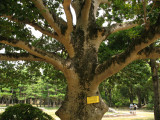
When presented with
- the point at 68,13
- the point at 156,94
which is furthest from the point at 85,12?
the point at 156,94

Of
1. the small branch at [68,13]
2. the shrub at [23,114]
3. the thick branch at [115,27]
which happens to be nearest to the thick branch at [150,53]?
the thick branch at [115,27]

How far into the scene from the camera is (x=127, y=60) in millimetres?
3967

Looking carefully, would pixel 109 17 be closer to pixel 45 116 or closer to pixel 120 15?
pixel 120 15

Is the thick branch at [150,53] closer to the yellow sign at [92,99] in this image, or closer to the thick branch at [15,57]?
the yellow sign at [92,99]

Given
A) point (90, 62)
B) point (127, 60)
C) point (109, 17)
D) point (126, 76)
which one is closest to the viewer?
point (127, 60)

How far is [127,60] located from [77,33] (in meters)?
2.32

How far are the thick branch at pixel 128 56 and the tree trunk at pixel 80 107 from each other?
65 cm

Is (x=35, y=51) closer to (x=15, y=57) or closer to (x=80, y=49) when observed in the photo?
(x=15, y=57)

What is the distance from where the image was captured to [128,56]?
3.94 m

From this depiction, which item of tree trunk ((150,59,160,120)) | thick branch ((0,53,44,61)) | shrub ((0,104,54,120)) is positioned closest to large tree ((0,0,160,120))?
thick branch ((0,53,44,61))

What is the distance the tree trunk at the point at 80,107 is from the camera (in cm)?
452

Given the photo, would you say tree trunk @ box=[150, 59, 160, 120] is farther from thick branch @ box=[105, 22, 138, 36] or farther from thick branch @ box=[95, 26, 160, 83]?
thick branch @ box=[95, 26, 160, 83]

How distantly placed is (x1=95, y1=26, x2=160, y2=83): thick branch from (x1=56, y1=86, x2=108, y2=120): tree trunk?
0.65 meters

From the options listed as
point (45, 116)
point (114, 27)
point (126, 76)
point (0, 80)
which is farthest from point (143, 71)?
point (0, 80)
